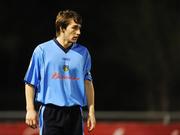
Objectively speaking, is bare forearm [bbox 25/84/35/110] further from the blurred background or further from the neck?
the blurred background

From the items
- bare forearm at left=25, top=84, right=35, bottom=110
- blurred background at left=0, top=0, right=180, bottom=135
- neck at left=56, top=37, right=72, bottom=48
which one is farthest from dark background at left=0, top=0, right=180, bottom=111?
bare forearm at left=25, top=84, right=35, bottom=110

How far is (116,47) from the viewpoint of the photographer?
60.4 feet

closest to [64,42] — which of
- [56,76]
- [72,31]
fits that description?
[72,31]

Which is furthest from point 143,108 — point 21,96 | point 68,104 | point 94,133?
point 68,104

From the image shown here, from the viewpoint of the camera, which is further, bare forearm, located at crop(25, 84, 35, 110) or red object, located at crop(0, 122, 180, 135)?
red object, located at crop(0, 122, 180, 135)

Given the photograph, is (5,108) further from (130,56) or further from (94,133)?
(94,133)

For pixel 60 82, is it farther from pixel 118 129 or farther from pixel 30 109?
pixel 118 129

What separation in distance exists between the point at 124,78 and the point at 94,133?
7756mm

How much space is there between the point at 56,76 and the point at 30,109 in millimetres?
331

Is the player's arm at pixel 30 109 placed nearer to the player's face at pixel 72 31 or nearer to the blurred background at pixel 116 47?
the player's face at pixel 72 31

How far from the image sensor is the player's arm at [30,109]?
5.59 metres

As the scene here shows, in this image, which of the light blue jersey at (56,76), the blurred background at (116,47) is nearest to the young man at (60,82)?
the light blue jersey at (56,76)

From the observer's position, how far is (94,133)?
11055 mm

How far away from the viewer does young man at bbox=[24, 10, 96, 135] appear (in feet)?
18.7
